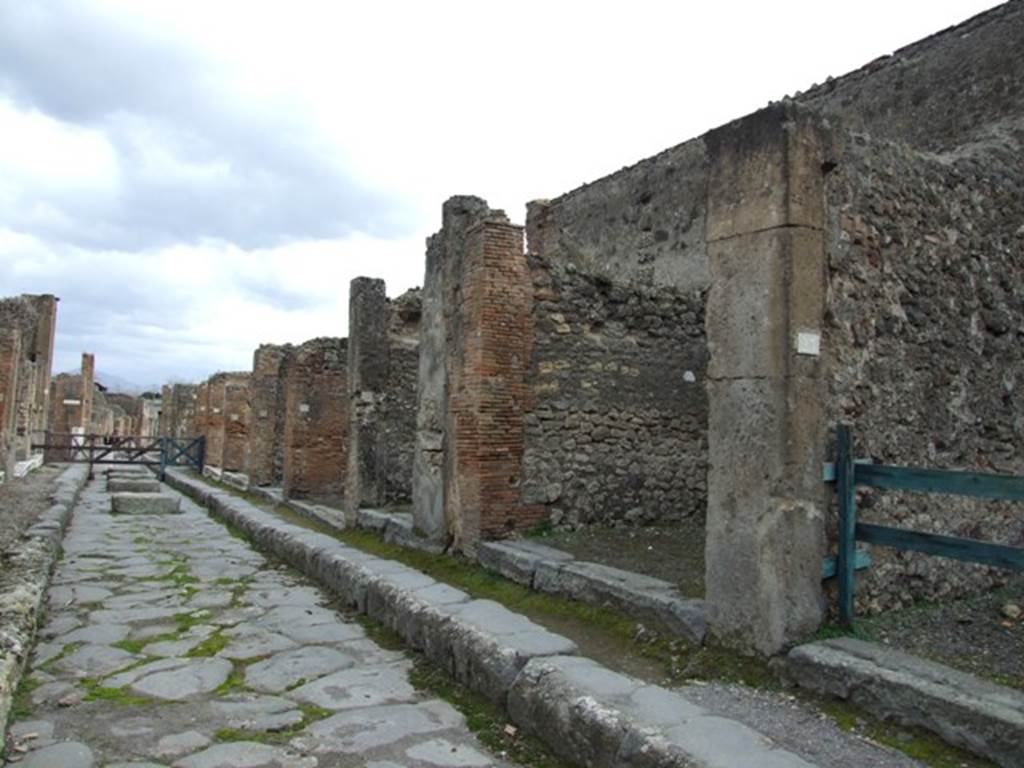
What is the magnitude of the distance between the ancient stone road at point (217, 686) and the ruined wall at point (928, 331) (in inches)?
101

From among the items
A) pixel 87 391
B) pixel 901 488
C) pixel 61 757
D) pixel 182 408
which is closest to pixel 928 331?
pixel 901 488

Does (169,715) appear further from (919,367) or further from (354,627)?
(919,367)

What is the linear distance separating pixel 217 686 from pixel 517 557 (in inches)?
95.9

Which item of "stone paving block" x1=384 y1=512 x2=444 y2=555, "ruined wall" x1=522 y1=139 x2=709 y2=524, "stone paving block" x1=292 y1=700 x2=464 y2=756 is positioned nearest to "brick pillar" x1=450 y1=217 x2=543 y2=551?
"ruined wall" x1=522 y1=139 x2=709 y2=524

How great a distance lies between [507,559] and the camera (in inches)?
244

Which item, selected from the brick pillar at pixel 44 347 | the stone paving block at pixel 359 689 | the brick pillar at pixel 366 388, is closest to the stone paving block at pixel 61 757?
the stone paving block at pixel 359 689

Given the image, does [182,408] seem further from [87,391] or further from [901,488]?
[901,488]

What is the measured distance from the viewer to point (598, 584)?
5121 millimetres

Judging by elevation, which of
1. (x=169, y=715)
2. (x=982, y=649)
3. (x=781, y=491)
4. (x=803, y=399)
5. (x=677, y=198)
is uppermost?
(x=677, y=198)

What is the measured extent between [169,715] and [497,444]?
3615 mm

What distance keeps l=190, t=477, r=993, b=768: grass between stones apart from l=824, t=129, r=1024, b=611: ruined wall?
83 centimetres

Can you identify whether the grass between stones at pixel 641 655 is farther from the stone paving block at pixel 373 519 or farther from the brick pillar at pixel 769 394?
the stone paving block at pixel 373 519

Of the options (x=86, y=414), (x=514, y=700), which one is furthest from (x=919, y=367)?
(x=86, y=414)

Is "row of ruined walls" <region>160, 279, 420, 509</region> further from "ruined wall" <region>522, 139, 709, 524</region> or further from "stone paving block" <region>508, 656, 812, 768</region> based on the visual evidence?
"stone paving block" <region>508, 656, 812, 768</region>
